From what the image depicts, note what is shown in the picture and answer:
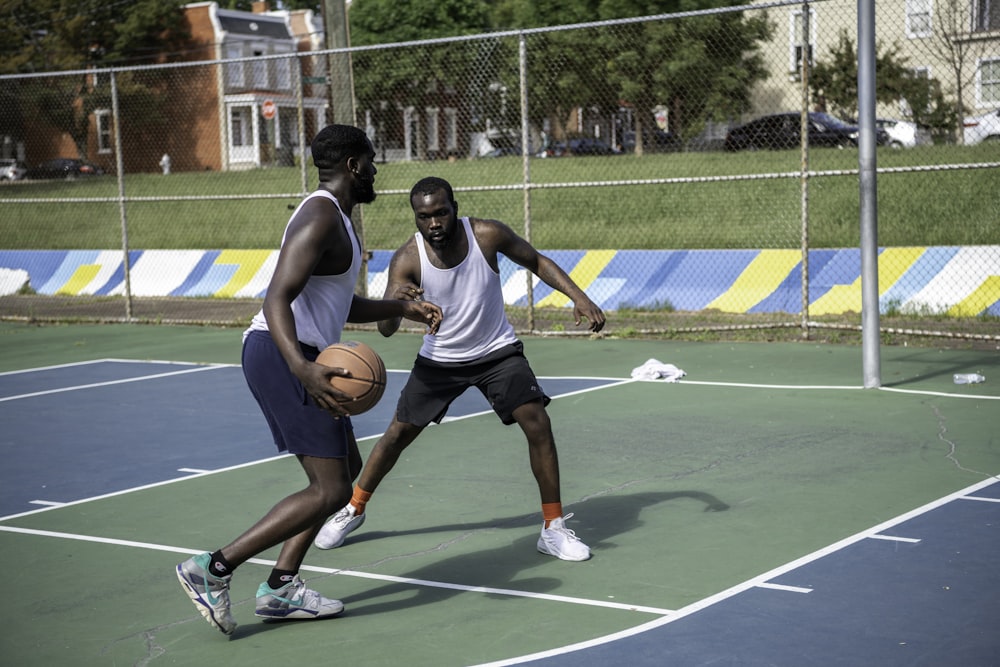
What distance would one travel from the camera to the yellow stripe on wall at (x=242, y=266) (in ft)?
64.6

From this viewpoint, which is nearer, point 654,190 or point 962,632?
point 962,632

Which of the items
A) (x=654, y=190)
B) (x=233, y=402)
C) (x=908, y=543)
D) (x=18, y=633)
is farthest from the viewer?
(x=654, y=190)

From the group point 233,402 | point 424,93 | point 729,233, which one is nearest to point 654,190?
point 729,233

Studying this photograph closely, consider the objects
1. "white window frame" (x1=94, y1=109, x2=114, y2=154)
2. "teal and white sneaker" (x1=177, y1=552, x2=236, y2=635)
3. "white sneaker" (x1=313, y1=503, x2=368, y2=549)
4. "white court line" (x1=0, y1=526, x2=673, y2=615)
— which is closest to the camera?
"teal and white sneaker" (x1=177, y1=552, x2=236, y2=635)

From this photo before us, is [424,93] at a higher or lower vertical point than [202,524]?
higher

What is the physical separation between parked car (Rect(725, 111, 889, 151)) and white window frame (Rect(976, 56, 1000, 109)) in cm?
141

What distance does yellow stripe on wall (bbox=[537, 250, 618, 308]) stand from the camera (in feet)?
56.3

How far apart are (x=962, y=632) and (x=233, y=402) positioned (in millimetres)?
7529

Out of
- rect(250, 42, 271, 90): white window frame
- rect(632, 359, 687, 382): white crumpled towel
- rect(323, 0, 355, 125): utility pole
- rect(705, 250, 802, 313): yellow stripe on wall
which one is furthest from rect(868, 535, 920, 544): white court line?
rect(250, 42, 271, 90): white window frame

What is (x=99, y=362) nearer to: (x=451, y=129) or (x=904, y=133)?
(x=451, y=129)

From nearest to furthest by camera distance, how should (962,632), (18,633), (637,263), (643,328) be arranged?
(962,632) < (18,633) < (643,328) < (637,263)

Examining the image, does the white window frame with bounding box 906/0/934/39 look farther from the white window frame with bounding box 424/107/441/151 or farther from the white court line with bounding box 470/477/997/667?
the white court line with bounding box 470/477/997/667

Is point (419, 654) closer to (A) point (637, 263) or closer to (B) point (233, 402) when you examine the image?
(B) point (233, 402)

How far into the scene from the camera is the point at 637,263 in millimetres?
17078
